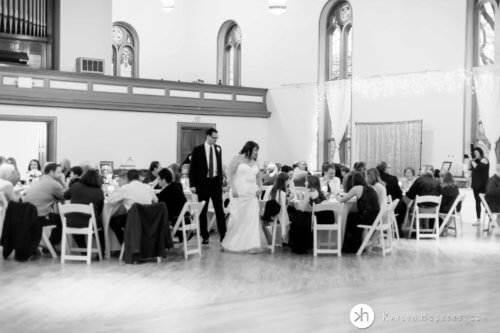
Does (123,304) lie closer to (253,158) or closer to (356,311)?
(356,311)

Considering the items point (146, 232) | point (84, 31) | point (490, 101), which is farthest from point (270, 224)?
point (84, 31)

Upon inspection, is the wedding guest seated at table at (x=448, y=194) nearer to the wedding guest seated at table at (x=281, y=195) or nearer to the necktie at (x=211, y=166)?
the wedding guest seated at table at (x=281, y=195)

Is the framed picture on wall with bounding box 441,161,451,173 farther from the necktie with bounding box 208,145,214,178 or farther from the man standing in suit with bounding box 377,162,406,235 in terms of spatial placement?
the necktie with bounding box 208,145,214,178

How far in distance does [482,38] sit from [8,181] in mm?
10848

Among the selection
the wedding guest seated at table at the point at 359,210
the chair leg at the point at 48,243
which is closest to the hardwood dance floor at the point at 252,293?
the chair leg at the point at 48,243

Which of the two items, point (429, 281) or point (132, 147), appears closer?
point (429, 281)

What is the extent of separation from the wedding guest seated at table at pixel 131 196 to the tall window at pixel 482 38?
9.19 m

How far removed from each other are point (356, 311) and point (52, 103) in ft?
40.7

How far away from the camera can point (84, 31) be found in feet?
61.2

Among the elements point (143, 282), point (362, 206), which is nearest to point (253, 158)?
point (362, 206)

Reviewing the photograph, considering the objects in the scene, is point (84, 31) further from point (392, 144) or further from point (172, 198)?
point (172, 198)

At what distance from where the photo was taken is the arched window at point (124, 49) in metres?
23.2

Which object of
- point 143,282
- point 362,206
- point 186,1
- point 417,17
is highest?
point 186,1

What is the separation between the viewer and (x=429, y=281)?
771 cm
